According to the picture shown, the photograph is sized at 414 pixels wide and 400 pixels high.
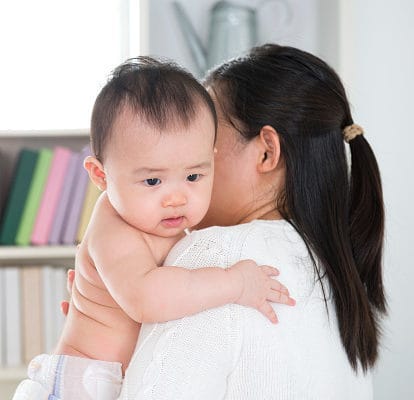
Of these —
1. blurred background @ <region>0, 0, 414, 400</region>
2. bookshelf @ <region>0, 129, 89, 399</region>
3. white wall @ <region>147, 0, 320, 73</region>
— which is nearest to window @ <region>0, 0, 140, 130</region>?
blurred background @ <region>0, 0, 414, 400</region>

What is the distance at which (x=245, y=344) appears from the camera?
1.07m

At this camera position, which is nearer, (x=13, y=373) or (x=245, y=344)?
(x=245, y=344)

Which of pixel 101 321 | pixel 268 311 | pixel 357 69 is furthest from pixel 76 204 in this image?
pixel 268 311

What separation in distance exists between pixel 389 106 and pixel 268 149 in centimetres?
180

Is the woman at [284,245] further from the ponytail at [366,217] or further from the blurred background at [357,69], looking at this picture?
the blurred background at [357,69]

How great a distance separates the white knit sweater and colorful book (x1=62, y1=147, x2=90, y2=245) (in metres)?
1.46

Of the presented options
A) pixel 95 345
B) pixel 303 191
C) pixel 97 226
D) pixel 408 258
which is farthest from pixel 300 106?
pixel 408 258

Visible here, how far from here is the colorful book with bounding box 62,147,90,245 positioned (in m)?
2.58

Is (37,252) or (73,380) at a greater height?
(73,380)

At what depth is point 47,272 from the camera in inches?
103

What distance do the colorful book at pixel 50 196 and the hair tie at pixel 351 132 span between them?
4.72 ft

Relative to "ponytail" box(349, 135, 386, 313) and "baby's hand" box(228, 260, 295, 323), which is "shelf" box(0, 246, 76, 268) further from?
"baby's hand" box(228, 260, 295, 323)

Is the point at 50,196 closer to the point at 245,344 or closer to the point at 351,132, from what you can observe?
the point at 351,132

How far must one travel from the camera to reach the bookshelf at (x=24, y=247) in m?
2.54
